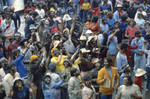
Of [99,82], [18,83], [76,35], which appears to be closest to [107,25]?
[76,35]

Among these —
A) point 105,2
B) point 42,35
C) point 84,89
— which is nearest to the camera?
point 84,89

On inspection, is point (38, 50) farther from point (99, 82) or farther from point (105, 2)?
point (105, 2)

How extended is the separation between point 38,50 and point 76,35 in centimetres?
162

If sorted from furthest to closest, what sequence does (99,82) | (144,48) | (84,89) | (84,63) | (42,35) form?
1. (42,35)
2. (144,48)
3. (84,63)
4. (99,82)
5. (84,89)

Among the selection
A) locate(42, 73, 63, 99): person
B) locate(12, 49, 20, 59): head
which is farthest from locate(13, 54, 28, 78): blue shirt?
locate(42, 73, 63, 99): person

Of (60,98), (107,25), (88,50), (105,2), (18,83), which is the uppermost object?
(105,2)

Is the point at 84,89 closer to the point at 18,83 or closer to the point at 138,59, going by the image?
the point at 18,83

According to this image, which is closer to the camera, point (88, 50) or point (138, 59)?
point (88, 50)

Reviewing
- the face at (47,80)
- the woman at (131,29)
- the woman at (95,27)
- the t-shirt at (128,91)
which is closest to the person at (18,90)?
the face at (47,80)

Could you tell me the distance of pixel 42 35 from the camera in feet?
39.1

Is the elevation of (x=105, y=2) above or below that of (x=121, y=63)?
above

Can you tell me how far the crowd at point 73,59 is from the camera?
820 centimetres

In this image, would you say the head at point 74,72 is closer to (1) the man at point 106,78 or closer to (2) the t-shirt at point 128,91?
(1) the man at point 106,78

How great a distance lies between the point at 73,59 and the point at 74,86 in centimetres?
163
